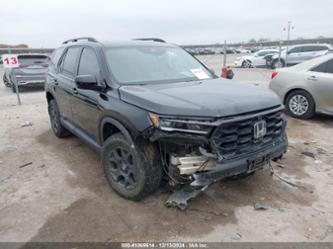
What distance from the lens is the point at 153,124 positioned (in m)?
2.64

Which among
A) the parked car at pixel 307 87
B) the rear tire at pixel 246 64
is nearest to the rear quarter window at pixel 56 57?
the parked car at pixel 307 87

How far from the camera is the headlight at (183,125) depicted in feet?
8.30

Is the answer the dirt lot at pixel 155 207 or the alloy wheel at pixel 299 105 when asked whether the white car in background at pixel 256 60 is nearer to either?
the alloy wheel at pixel 299 105

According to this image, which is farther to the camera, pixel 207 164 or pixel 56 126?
pixel 56 126

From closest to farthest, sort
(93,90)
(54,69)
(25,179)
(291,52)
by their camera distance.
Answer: (93,90) → (25,179) → (54,69) → (291,52)

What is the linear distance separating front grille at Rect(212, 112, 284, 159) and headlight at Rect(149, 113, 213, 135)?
0.10 metres

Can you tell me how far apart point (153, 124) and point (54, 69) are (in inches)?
135

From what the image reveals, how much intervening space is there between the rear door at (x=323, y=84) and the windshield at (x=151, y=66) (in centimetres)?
313

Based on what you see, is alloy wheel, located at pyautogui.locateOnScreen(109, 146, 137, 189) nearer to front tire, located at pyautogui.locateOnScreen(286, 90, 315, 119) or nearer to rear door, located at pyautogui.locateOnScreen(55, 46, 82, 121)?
rear door, located at pyautogui.locateOnScreen(55, 46, 82, 121)

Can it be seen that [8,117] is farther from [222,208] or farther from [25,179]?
[222,208]

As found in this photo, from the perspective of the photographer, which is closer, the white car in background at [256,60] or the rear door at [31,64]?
the rear door at [31,64]

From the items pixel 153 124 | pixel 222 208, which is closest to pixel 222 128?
pixel 153 124

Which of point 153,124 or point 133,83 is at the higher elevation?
point 133,83

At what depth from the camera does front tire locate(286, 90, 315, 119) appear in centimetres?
614
